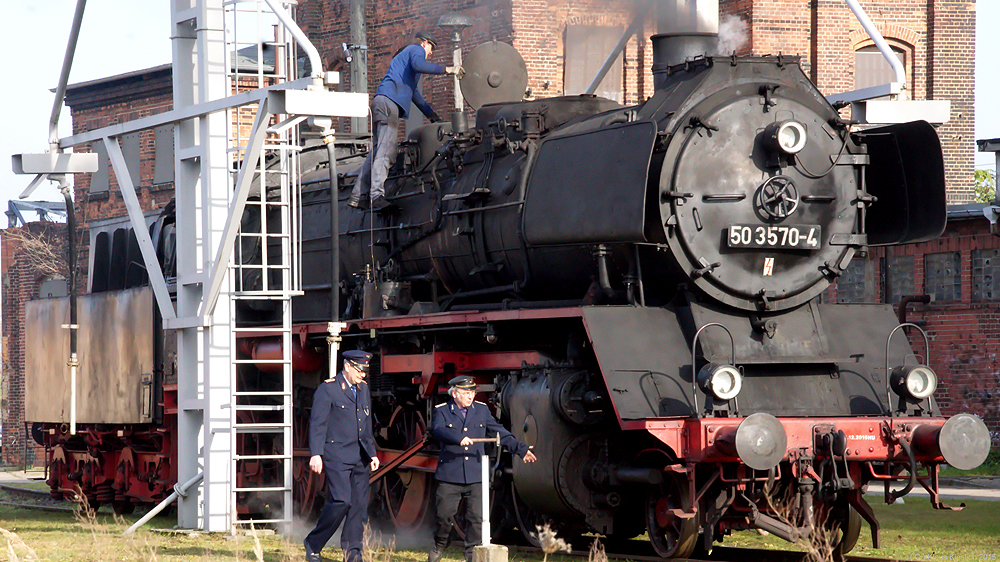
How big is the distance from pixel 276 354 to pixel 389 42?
50.6 feet

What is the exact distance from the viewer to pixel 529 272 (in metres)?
10.0

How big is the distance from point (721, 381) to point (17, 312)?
24971 mm

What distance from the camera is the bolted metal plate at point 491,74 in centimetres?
1267

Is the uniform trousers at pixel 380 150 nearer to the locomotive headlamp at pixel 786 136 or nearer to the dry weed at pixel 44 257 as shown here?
the locomotive headlamp at pixel 786 136

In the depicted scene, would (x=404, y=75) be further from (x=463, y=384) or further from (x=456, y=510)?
(x=456, y=510)

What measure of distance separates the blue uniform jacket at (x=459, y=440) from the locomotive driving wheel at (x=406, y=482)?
193 centimetres

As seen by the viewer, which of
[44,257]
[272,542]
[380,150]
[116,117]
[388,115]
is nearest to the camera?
[272,542]

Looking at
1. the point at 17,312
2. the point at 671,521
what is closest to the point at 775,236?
the point at 671,521

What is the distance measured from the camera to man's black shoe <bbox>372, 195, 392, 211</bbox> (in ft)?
39.4

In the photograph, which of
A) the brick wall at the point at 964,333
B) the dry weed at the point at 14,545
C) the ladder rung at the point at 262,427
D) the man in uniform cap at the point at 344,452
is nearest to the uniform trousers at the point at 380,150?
the ladder rung at the point at 262,427

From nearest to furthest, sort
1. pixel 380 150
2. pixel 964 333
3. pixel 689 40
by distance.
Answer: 1. pixel 689 40
2. pixel 380 150
3. pixel 964 333

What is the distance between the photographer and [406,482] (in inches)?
450

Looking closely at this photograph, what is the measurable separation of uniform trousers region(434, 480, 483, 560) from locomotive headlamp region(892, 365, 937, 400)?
3.04 meters

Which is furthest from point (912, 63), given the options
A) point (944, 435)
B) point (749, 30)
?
point (944, 435)
